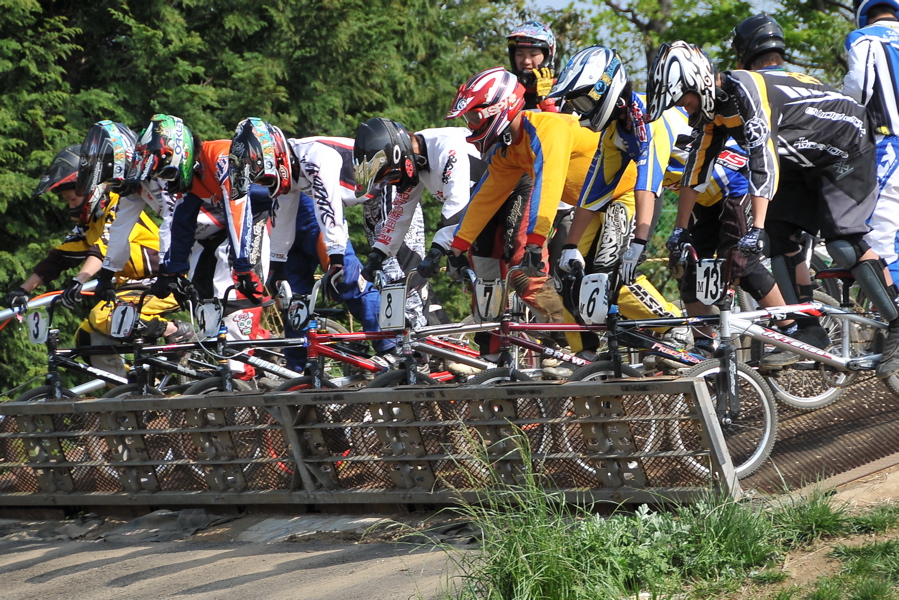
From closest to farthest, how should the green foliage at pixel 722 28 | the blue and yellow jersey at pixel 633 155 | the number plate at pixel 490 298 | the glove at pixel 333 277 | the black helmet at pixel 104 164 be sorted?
the blue and yellow jersey at pixel 633 155 < the number plate at pixel 490 298 < the glove at pixel 333 277 < the black helmet at pixel 104 164 < the green foliage at pixel 722 28

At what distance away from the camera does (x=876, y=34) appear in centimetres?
705

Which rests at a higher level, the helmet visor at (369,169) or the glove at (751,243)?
the helmet visor at (369,169)

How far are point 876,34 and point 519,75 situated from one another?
2888 millimetres

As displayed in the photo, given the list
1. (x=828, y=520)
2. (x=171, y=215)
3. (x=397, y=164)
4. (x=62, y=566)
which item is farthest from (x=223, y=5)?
(x=828, y=520)

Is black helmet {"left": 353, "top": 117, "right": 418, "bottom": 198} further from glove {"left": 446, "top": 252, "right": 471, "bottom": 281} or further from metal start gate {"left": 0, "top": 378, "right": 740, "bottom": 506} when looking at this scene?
metal start gate {"left": 0, "top": 378, "right": 740, "bottom": 506}

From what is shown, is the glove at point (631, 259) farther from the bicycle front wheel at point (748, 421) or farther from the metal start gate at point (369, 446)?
the metal start gate at point (369, 446)

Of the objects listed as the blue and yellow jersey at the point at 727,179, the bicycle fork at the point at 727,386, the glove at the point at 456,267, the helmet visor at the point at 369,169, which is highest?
the helmet visor at the point at 369,169

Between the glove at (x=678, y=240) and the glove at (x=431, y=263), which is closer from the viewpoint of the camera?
the glove at (x=678, y=240)

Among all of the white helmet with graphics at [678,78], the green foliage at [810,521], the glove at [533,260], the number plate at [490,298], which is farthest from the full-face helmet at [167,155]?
the green foliage at [810,521]

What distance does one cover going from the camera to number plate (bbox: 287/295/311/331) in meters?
7.93

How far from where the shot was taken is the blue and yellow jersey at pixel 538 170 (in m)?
7.06

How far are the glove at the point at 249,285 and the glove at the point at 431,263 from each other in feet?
5.59

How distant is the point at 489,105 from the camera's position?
24.2 feet

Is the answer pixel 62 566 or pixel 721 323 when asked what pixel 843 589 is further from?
pixel 62 566
